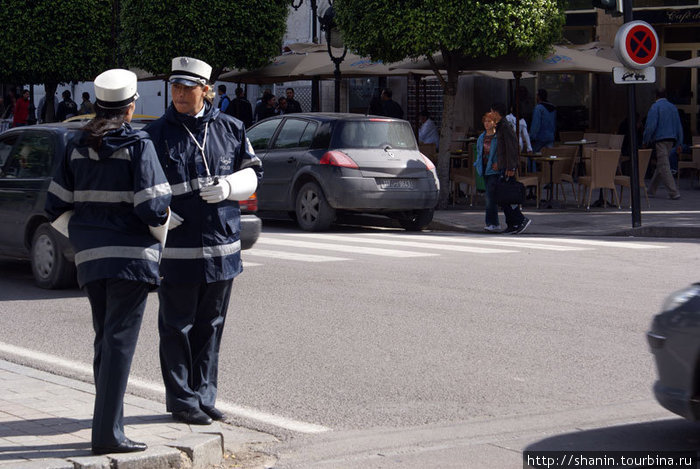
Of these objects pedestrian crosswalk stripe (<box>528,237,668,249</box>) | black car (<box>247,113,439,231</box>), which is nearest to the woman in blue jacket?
black car (<box>247,113,439,231</box>)

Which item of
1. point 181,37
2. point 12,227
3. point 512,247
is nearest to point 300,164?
point 512,247

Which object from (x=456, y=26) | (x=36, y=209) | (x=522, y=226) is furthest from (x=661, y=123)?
(x=36, y=209)

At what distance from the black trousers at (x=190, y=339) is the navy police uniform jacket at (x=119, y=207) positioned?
574 mm

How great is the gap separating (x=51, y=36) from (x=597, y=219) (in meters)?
17.0

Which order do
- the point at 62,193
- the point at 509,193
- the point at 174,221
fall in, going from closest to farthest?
the point at 62,193 → the point at 174,221 → the point at 509,193

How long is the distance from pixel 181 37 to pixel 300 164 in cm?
1000

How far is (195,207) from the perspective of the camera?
580 centimetres

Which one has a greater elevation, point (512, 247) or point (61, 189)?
point (61, 189)

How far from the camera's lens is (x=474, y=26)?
61.7 feet

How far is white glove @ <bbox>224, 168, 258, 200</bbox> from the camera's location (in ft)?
18.9

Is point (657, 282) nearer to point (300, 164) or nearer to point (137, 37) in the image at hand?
point (300, 164)

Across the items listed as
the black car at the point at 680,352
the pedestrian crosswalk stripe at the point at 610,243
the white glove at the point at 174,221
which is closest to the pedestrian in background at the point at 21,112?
the pedestrian crosswalk stripe at the point at 610,243

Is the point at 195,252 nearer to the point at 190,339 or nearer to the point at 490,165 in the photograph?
the point at 190,339

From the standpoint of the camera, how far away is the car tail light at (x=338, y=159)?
52.0ft
